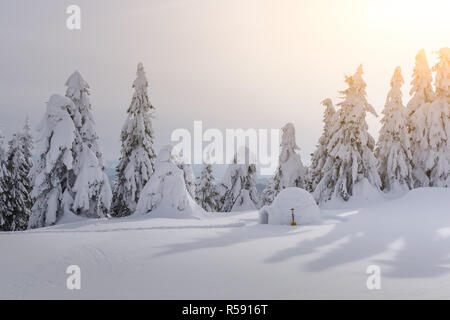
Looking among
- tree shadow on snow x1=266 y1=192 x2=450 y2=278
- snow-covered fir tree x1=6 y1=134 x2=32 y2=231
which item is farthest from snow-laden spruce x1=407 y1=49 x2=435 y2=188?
snow-covered fir tree x1=6 y1=134 x2=32 y2=231

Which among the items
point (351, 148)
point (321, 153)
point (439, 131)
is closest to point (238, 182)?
point (321, 153)

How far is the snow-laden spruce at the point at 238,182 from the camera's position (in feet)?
132

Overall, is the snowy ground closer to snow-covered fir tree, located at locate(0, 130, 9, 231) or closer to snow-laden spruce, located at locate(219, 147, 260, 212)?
snow-covered fir tree, located at locate(0, 130, 9, 231)

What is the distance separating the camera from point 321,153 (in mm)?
35500

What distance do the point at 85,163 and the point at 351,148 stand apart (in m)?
21.5

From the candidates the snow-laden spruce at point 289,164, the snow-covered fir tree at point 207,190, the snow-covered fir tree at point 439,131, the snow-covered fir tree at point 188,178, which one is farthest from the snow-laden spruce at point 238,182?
the snow-covered fir tree at point 439,131

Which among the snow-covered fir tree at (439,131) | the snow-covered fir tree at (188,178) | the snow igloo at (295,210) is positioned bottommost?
the snow igloo at (295,210)

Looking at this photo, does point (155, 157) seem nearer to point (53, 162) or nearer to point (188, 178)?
point (188, 178)

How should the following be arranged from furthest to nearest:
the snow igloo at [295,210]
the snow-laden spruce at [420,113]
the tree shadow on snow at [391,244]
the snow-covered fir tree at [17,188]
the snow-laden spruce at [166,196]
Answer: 1. the snow-covered fir tree at [17,188]
2. the snow-laden spruce at [420,113]
3. the snow-laden spruce at [166,196]
4. the snow igloo at [295,210]
5. the tree shadow on snow at [391,244]

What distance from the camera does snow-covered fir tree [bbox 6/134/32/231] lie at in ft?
110

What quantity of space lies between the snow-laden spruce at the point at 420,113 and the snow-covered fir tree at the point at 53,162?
30237 millimetres

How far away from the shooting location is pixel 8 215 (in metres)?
33.2

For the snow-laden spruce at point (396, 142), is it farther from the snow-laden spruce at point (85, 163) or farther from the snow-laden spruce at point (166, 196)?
the snow-laden spruce at point (85, 163)

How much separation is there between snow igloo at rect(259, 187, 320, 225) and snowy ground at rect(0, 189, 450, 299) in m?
2.32
